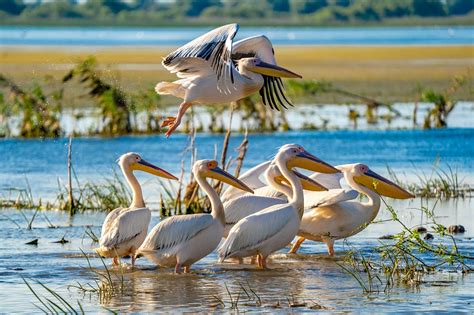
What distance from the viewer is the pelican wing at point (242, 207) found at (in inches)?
356

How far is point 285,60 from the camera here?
37188mm

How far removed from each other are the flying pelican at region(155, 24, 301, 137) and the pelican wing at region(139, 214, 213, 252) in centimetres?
86

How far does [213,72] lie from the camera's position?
785 centimetres

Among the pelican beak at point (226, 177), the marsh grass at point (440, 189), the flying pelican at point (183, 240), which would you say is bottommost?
the marsh grass at point (440, 189)

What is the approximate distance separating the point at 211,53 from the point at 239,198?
6.19 feet

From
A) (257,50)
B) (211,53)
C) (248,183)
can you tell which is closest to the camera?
(211,53)

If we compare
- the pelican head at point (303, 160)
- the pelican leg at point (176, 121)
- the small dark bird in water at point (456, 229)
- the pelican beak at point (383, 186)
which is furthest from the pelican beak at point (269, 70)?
the small dark bird in water at point (456, 229)

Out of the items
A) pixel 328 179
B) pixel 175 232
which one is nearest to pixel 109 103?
pixel 328 179

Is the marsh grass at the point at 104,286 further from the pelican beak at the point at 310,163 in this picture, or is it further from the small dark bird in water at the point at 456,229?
the small dark bird in water at the point at 456,229

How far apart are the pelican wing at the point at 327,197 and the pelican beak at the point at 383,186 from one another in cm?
39

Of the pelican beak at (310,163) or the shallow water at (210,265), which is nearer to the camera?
the shallow water at (210,265)

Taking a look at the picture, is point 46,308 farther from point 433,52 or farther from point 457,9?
point 457,9

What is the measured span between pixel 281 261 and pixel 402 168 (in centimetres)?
478

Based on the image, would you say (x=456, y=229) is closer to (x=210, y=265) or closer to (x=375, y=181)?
(x=375, y=181)
